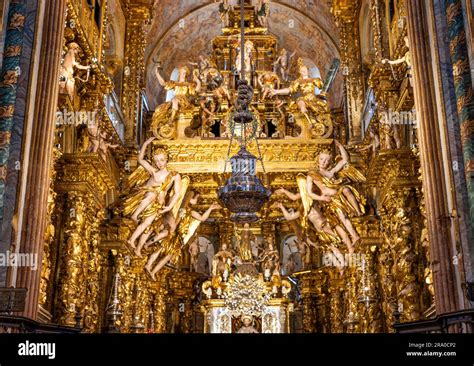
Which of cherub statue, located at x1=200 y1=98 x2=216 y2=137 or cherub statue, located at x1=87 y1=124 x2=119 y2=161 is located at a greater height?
cherub statue, located at x1=200 y1=98 x2=216 y2=137

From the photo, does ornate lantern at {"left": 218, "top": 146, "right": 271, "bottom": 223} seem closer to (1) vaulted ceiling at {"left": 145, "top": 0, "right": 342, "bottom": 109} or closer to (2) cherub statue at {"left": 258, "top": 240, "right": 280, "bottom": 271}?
(2) cherub statue at {"left": 258, "top": 240, "right": 280, "bottom": 271}

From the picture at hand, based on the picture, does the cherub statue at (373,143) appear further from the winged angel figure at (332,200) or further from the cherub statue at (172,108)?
the cherub statue at (172,108)

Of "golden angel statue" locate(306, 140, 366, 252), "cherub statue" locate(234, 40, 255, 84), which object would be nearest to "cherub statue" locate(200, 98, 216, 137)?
"cherub statue" locate(234, 40, 255, 84)

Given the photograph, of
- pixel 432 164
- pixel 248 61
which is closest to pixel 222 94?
pixel 248 61

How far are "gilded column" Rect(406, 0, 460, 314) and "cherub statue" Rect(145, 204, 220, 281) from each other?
28.1 ft

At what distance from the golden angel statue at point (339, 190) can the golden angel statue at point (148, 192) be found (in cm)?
338

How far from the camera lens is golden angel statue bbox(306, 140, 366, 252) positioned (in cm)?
1574

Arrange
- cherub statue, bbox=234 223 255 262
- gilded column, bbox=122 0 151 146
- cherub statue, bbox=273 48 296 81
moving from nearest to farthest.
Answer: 1. gilded column, bbox=122 0 151 146
2. cherub statue, bbox=273 48 296 81
3. cherub statue, bbox=234 223 255 262

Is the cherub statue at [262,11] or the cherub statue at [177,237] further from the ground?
the cherub statue at [262,11]

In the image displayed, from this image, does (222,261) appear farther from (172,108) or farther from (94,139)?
(94,139)

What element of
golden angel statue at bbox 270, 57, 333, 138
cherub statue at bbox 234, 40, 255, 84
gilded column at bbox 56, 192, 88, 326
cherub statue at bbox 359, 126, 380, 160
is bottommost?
gilded column at bbox 56, 192, 88, 326

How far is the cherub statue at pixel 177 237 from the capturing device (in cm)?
1755

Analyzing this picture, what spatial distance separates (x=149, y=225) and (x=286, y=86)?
5.81 m

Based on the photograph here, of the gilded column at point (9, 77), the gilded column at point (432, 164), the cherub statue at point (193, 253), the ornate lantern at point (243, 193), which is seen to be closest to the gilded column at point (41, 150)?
the gilded column at point (9, 77)
